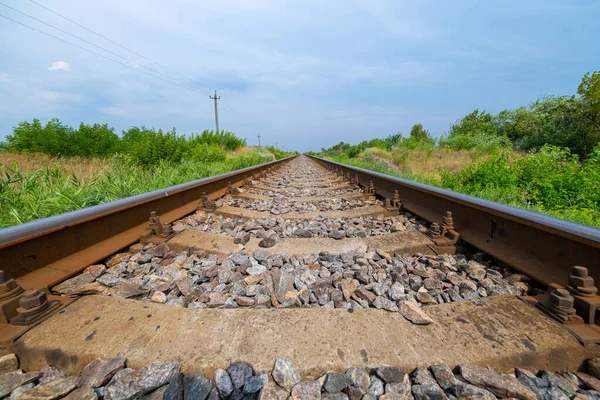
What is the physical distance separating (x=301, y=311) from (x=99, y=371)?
0.81 m

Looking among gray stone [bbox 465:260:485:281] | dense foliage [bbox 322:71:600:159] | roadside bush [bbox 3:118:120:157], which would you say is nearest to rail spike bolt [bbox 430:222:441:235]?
gray stone [bbox 465:260:485:281]

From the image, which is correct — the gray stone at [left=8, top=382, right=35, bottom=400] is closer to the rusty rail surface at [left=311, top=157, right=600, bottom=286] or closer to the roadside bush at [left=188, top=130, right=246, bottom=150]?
the rusty rail surface at [left=311, top=157, right=600, bottom=286]

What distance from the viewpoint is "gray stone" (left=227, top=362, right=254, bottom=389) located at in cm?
97

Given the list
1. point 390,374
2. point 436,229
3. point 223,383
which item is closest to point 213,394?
point 223,383

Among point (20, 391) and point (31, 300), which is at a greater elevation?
point (31, 300)

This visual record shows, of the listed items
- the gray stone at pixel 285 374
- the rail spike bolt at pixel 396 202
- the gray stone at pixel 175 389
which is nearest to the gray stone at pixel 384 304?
the gray stone at pixel 285 374

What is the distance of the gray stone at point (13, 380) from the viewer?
3.11 ft

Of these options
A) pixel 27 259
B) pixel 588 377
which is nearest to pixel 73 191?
pixel 27 259

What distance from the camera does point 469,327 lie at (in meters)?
1.19

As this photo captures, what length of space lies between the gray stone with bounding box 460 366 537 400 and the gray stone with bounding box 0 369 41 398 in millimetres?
1557

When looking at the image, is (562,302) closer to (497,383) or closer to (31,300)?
(497,383)

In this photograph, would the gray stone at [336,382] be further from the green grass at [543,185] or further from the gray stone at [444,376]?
the green grass at [543,185]

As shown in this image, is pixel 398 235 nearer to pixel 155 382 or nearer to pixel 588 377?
pixel 588 377

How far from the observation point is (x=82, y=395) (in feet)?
3.03
